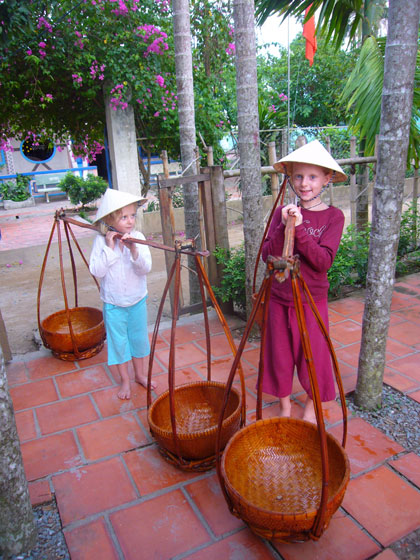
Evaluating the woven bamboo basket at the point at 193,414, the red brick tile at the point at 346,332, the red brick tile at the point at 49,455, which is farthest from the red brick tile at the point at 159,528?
the red brick tile at the point at 346,332

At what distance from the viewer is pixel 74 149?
9.13 m

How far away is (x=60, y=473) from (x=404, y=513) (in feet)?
5.11

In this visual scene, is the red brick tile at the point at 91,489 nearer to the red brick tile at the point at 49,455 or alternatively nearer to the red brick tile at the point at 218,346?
the red brick tile at the point at 49,455

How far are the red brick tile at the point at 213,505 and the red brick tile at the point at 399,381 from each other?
4.32 ft

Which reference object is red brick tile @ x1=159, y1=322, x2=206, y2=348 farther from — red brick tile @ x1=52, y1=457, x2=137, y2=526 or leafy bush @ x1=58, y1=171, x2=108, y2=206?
leafy bush @ x1=58, y1=171, x2=108, y2=206

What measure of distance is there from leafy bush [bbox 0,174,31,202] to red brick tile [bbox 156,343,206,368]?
11.9 meters

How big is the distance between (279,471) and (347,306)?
2.38 metres

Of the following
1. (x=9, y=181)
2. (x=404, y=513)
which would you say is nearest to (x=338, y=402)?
(x=404, y=513)

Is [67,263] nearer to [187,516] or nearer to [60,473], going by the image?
[60,473]

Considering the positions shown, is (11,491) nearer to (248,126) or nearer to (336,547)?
(336,547)

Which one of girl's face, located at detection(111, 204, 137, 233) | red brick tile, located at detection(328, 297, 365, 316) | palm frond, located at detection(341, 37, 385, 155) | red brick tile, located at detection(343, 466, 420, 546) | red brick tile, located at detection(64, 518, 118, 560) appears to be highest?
palm frond, located at detection(341, 37, 385, 155)

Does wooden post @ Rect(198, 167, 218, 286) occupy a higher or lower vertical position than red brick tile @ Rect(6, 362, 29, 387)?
higher

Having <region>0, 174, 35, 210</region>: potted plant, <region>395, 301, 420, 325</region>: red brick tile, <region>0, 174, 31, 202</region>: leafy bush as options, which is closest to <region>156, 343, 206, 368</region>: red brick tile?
<region>395, 301, 420, 325</region>: red brick tile

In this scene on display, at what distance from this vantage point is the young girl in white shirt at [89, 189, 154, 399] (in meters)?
2.42
